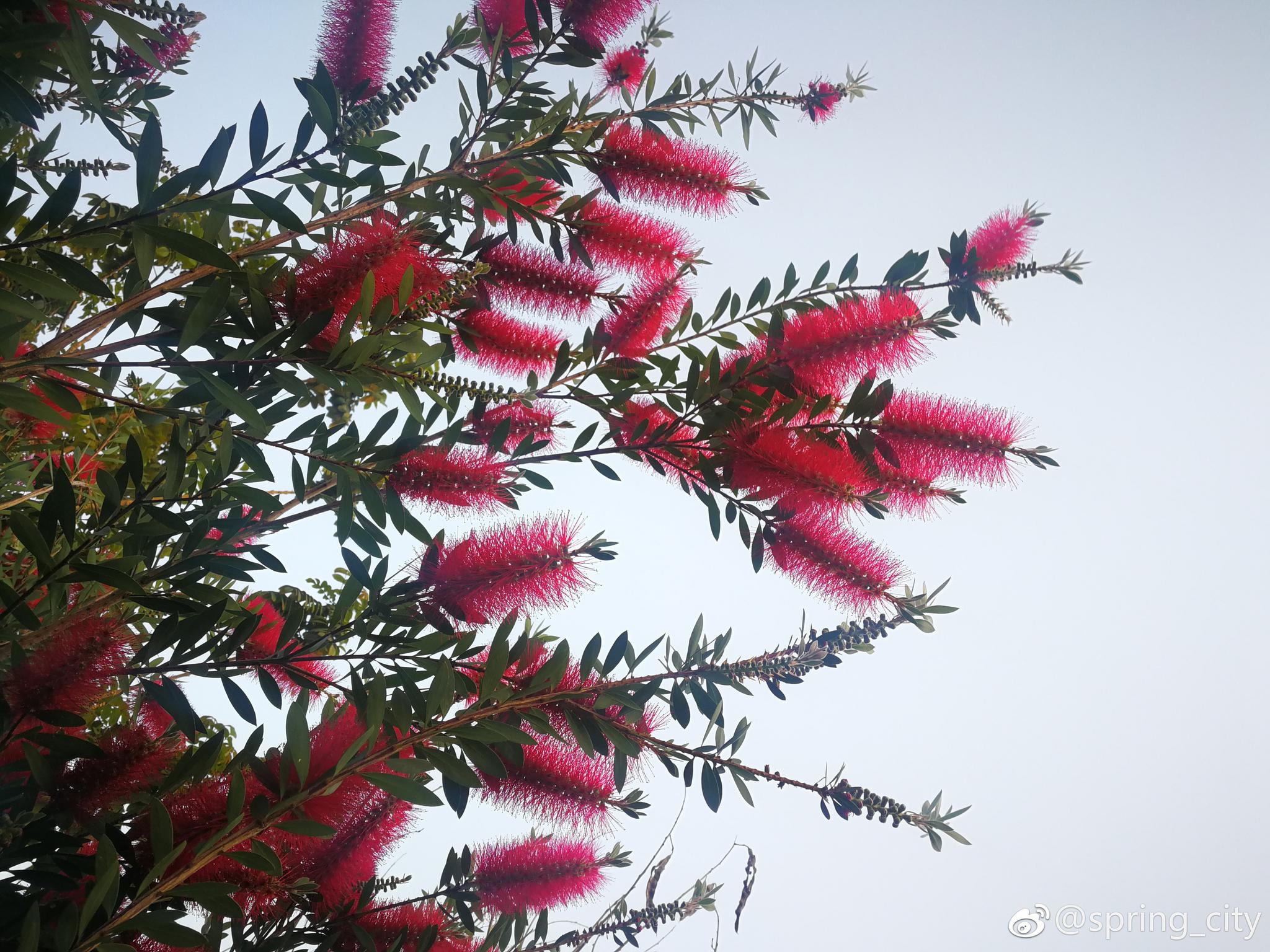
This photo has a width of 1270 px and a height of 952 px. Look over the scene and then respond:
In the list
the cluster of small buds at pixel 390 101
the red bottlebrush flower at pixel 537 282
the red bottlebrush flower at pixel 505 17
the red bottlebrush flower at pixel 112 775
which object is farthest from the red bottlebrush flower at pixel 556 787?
the red bottlebrush flower at pixel 505 17

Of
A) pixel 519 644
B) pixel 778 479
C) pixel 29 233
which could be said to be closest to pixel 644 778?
pixel 519 644

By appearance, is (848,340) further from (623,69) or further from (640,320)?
(623,69)

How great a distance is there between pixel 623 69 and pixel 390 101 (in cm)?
62

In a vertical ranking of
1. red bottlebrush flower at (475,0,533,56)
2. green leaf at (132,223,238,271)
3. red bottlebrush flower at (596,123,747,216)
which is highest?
red bottlebrush flower at (475,0,533,56)

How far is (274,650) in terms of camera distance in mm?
1004

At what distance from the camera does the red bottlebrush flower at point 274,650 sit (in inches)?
37.4

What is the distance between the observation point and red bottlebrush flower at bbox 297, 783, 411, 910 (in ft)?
3.02

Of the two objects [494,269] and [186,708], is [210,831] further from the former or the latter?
[494,269]

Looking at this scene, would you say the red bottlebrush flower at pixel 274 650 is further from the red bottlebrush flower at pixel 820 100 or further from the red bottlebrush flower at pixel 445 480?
the red bottlebrush flower at pixel 820 100

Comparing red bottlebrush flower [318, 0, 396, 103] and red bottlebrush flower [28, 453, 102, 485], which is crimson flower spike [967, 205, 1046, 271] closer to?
red bottlebrush flower [318, 0, 396, 103]

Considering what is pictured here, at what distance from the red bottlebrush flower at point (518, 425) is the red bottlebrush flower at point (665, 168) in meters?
0.39

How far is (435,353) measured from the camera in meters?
0.90

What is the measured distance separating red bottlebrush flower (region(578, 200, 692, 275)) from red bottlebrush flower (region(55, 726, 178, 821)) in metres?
0.86

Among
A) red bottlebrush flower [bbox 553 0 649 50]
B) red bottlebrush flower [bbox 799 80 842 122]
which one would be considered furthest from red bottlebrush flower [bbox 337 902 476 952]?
red bottlebrush flower [bbox 799 80 842 122]
